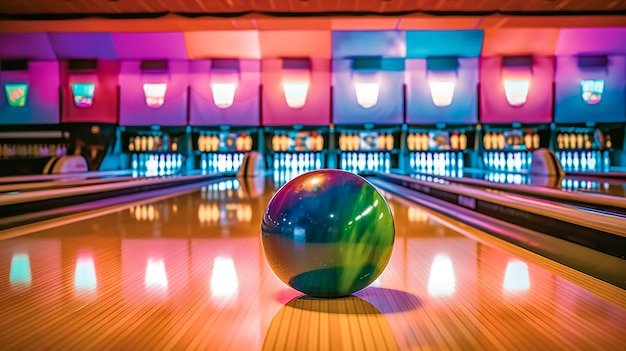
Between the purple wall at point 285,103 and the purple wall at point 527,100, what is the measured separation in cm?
230

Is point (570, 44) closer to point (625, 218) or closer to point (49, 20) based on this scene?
point (625, 218)

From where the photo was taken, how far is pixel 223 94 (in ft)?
23.7

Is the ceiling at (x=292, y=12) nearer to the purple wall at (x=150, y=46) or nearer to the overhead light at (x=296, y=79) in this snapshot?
the purple wall at (x=150, y=46)

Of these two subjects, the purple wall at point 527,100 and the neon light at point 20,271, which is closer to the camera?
the neon light at point 20,271

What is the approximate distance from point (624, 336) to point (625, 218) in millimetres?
877

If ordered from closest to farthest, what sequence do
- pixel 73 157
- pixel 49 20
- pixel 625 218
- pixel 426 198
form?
pixel 625 218, pixel 426 198, pixel 49 20, pixel 73 157

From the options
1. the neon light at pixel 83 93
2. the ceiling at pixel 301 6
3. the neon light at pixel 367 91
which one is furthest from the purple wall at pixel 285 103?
the neon light at pixel 83 93

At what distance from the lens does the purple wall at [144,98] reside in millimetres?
7215

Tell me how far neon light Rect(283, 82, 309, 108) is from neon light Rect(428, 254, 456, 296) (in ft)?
18.9

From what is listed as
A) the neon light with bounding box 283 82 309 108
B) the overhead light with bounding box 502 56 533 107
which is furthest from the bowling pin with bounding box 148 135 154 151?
the overhead light with bounding box 502 56 533 107

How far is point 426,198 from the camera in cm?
400

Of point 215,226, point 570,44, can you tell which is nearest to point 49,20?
point 215,226

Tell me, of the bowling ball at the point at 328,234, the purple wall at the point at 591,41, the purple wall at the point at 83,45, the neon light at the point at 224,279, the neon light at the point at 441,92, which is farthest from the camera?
the neon light at the point at 441,92

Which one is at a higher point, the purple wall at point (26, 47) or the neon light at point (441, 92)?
the purple wall at point (26, 47)
